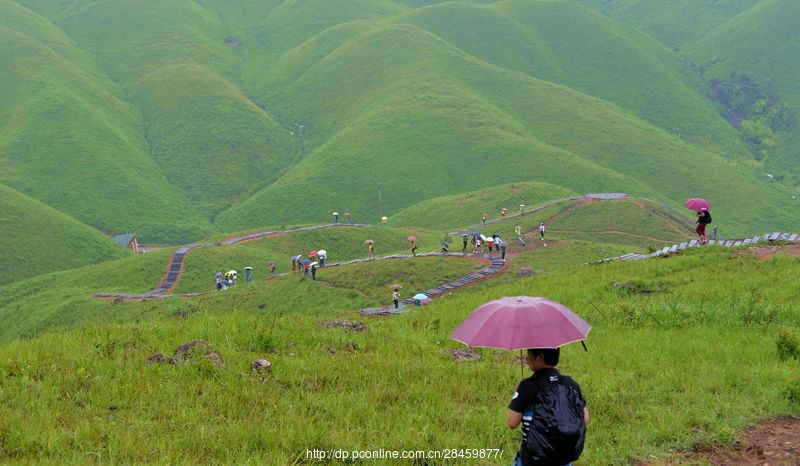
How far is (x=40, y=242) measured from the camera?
7719 cm

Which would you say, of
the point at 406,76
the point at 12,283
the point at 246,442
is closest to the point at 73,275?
the point at 12,283

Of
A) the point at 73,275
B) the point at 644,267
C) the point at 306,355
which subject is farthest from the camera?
the point at 73,275

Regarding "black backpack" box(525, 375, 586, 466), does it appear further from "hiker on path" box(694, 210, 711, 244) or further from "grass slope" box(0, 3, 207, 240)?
"grass slope" box(0, 3, 207, 240)

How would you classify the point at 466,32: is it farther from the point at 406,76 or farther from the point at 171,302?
the point at 171,302

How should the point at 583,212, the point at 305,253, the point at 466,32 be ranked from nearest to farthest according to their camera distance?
the point at 305,253 → the point at 583,212 → the point at 466,32

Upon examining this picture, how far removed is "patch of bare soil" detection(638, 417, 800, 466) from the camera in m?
8.12

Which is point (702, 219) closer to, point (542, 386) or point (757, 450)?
point (757, 450)

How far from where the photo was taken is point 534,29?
656ft

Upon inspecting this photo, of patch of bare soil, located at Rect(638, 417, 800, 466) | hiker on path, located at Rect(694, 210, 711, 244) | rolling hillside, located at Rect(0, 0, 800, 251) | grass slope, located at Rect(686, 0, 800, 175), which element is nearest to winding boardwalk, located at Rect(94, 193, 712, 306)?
hiker on path, located at Rect(694, 210, 711, 244)

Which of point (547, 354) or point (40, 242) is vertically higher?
point (40, 242)

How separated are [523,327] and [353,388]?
473 centimetres

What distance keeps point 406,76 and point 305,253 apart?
93.7 metres

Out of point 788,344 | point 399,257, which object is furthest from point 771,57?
point 788,344

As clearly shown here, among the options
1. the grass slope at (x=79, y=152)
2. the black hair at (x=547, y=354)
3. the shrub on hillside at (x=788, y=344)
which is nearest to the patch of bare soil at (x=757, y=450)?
the black hair at (x=547, y=354)
